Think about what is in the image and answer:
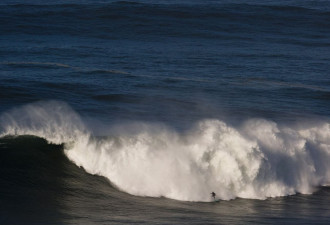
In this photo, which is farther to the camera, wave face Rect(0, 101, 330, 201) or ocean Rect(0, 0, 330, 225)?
wave face Rect(0, 101, 330, 201)

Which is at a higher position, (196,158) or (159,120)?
(159,120)

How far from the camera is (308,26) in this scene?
41.4 meters

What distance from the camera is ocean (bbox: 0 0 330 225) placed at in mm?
14086

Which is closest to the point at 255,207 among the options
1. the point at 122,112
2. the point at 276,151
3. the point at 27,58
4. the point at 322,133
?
the point at 276,151

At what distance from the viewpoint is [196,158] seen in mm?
15781

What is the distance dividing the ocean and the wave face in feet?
0.13

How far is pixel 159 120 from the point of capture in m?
20.6

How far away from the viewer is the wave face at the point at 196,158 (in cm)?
1519

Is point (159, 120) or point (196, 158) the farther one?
point (159, 120)

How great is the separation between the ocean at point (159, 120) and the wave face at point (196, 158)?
39 millimetres

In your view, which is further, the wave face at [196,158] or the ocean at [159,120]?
the wave face at [196,158]

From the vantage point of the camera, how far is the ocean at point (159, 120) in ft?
46.2

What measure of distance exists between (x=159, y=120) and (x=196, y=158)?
16.4 feet

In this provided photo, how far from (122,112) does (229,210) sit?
27.6 feet
